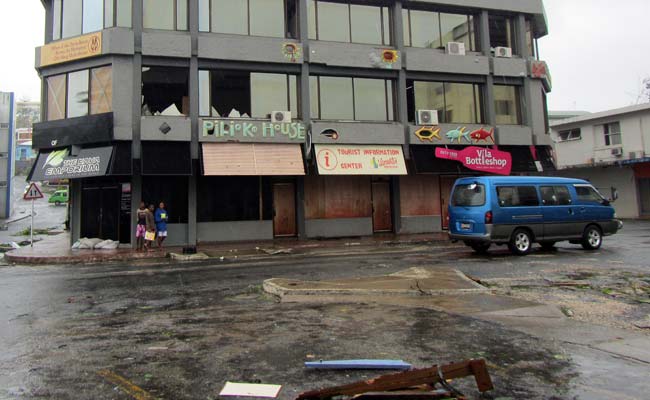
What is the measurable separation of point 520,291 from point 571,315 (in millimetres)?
1676

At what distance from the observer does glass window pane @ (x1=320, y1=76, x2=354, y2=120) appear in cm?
2102

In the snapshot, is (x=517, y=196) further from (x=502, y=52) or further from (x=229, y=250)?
(x=502, y=52)

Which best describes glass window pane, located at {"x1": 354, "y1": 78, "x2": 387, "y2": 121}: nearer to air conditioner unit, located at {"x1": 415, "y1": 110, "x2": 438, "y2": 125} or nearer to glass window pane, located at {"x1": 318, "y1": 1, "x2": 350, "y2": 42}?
air conditioner unit, located at {"x1": 415, "y1": 110, "x2": 438, "y2": 125}

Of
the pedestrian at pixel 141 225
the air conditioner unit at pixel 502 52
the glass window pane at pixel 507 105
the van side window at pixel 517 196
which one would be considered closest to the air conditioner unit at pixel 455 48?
the air conditioner unit at pixel 502 52

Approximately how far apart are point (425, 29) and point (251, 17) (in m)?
8.73

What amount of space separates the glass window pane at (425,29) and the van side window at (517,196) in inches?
469

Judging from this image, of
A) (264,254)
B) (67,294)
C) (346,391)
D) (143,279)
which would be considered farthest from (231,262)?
(346,391)

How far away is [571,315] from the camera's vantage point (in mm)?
6312

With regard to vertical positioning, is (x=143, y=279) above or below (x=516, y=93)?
below

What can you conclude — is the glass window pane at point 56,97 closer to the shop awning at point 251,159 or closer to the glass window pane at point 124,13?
the glass window pane at point 124,13

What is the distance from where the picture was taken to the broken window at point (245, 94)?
19406 mm

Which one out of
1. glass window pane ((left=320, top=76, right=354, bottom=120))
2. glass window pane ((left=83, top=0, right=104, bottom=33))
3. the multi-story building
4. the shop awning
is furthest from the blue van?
glass window pane ((left=83, top=0, right=104, bottom=33))

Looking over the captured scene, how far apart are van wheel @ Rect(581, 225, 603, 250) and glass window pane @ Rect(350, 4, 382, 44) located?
13.0 metres

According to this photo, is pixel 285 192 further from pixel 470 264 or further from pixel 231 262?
pixel 470 264
